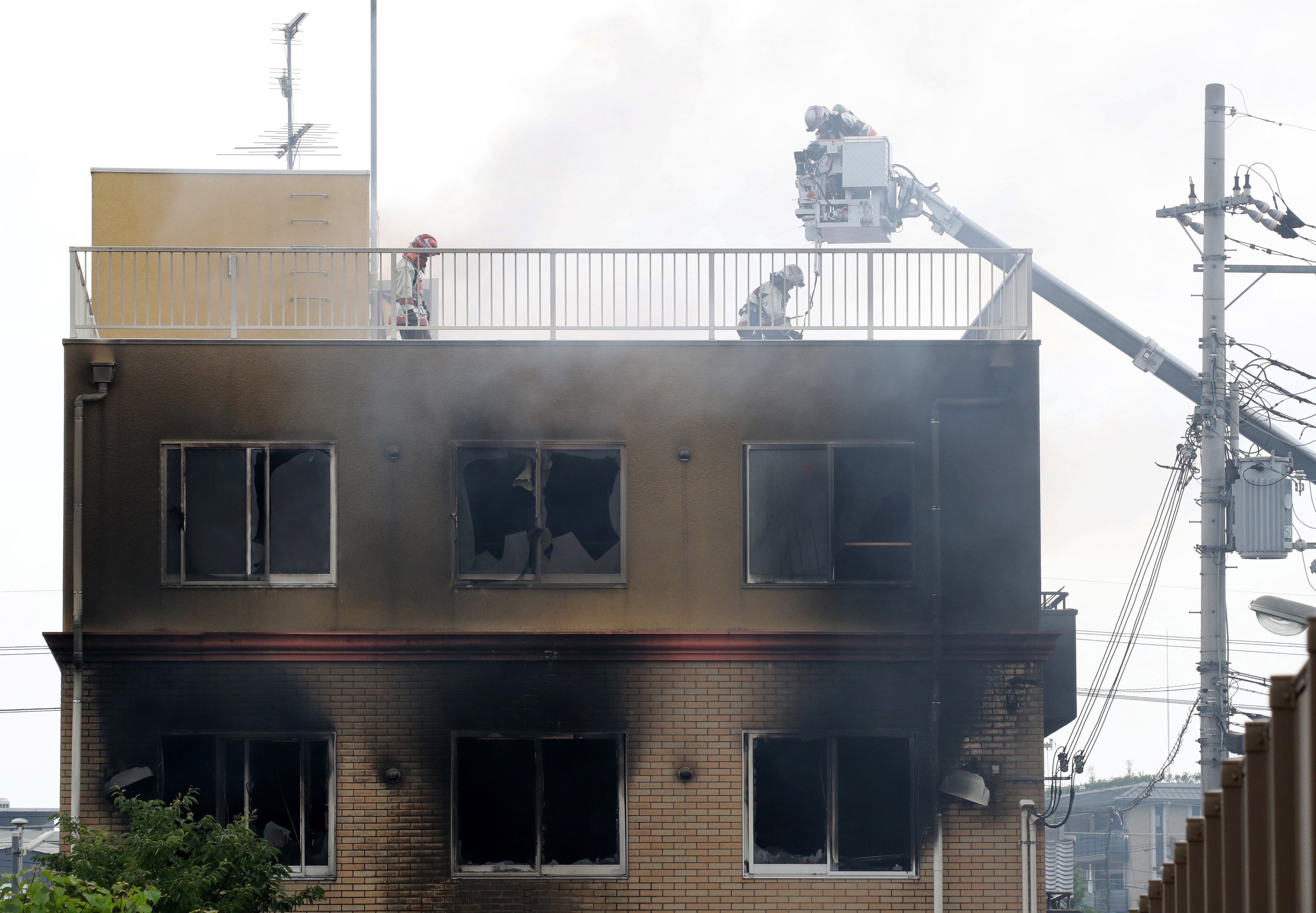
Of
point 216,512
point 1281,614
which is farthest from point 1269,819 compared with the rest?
point 216,512

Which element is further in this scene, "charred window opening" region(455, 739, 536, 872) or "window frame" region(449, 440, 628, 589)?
"window frame" region(449, 440, 628, 589)

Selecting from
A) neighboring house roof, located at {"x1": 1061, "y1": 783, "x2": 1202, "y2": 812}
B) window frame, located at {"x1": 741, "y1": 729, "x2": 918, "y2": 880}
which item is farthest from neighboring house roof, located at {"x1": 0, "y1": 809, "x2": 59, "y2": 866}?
neighboring house roof, located at {"x1": 1061, "y1": 783, "x2": 1202, "y2": 812}

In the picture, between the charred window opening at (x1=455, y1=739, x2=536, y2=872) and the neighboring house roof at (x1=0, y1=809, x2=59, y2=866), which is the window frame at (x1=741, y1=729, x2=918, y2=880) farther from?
the neighboring house roof at (x1=0, y1=809, x2=59, y2=866)

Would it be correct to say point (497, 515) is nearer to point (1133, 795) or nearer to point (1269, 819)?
point (1269, 819)

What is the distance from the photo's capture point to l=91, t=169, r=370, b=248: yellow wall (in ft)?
59.3

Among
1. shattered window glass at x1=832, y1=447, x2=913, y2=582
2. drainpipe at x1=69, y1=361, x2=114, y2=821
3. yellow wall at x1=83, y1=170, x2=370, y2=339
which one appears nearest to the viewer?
drainpipe at x1=69, y1=361, x2=114, y2=821

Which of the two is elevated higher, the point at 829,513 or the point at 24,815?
the point at 829,513

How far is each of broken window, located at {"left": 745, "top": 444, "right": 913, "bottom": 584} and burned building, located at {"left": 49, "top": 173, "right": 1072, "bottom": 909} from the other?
0.03 meters

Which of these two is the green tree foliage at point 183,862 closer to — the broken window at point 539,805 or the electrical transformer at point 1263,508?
the broken window at point 539,805

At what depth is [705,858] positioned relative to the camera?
46.9ft

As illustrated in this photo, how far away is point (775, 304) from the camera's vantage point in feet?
49.0

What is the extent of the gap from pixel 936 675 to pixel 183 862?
7283 mm

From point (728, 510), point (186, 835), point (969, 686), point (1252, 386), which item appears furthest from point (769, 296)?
point (1252, 386)

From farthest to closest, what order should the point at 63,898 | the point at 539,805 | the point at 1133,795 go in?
the point at 1133,795
the point at 539,805
the point at 63,898
